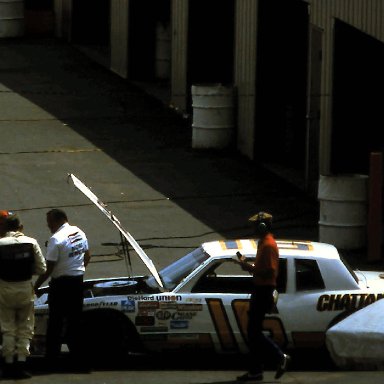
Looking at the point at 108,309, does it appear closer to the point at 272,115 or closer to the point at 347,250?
the point at 347,250

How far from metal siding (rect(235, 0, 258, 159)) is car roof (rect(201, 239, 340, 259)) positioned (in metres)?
10.9

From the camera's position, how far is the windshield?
1212 cm

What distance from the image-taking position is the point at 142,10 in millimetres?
29219

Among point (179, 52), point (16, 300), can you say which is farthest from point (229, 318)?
point (179, 52)

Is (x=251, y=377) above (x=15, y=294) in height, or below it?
below

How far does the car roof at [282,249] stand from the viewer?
1195 cm

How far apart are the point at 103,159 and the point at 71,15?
10372mm

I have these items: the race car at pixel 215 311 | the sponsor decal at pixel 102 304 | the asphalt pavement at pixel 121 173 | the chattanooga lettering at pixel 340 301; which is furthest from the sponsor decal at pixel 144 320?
the asphalt pavement at pixel 121 173

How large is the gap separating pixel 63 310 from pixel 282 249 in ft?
7.12

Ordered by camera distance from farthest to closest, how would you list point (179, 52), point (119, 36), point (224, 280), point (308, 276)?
point (119, 36) → point (179, 52) → point (224, 280) → point (308, 276)

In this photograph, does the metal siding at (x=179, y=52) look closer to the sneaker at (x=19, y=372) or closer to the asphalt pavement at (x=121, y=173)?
the asphalt pavement at (x=121, y=173)

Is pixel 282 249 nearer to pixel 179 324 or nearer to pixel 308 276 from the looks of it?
pixel 308 276

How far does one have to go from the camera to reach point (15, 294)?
11.2m

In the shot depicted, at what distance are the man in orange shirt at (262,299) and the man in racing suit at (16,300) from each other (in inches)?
76.7
